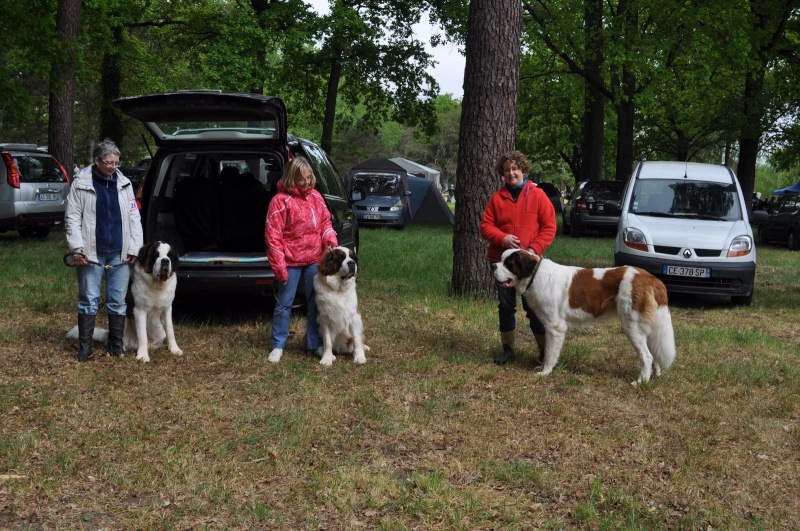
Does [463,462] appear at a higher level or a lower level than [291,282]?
lower

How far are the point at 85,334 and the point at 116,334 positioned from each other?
0.26 metres

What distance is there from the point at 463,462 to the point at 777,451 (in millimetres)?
2109

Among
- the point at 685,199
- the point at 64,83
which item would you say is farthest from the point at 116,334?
the point at 64,83

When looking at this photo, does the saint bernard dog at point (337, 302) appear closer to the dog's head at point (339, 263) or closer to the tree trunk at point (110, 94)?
the dog's head at point (339, 263)

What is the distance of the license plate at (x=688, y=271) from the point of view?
32.0 ft

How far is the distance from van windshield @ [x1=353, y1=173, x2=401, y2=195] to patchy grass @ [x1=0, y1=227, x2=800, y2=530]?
624 inches

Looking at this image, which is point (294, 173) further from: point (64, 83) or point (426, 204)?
point (426, 204)

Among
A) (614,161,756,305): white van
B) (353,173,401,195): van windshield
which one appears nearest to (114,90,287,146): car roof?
(614,161,756,305): white van

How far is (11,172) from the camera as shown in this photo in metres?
14.8

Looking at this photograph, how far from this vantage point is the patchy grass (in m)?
3.87

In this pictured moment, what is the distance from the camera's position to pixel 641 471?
4434mm

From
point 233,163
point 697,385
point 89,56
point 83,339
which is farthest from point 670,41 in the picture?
point 89,56

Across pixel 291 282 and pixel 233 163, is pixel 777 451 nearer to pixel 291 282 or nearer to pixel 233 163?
pixel 291 282

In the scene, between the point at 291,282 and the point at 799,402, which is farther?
the point at 291,282
